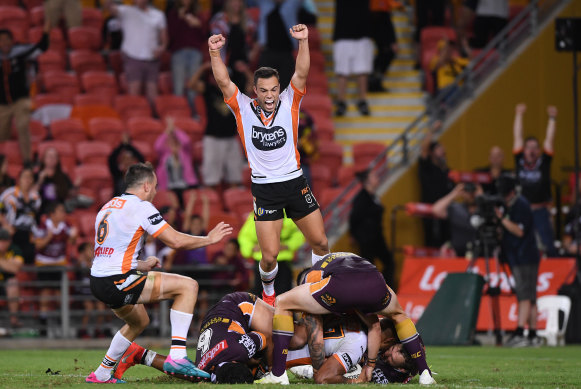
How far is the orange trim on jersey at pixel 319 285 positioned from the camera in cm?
909

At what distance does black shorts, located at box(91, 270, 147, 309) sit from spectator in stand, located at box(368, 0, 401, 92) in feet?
41.9

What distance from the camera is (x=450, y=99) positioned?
19812 millimetres

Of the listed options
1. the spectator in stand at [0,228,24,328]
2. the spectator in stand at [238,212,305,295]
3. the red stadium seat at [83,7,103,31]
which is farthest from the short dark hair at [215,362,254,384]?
the red stadium seat at [83,7,103,31]

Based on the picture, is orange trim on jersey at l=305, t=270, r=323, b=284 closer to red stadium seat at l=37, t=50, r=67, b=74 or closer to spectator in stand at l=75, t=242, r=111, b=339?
spectator in stand at l=75, t=242, r=111, b=339

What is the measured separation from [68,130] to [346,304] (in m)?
11.8

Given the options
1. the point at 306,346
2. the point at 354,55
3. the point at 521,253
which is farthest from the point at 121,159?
the point at 306,346

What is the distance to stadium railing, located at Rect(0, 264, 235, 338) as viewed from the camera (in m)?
16.2

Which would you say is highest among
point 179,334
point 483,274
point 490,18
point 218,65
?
point 490,18

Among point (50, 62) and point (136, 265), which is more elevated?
point (50, 62)

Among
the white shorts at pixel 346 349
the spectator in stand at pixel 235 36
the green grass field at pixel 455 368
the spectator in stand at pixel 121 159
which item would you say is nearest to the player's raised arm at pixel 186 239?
the green grass field at pixel 455 368

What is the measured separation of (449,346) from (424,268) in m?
2.91

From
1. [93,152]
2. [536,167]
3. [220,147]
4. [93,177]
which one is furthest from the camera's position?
[93,152]

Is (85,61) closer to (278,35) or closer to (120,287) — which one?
(278,35)

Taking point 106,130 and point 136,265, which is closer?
point 136,265
